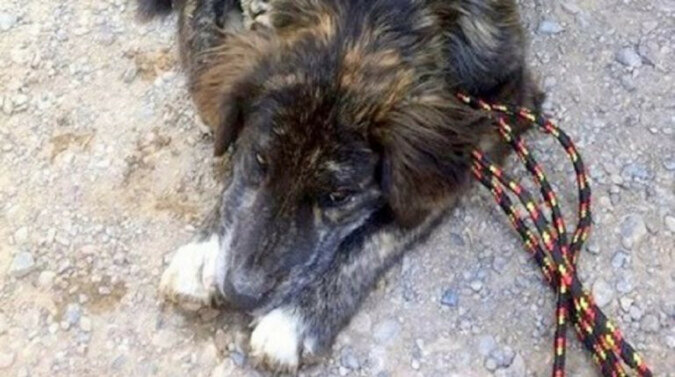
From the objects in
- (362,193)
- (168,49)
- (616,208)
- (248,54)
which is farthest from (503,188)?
(168,49)

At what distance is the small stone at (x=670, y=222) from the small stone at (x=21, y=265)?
2.25 meters

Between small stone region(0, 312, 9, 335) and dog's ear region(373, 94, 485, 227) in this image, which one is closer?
dog's ear region(373, 94, 485, 227)

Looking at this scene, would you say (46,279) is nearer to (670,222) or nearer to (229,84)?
(229,84)

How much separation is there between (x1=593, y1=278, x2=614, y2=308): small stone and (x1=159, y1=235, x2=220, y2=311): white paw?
1.30 metres

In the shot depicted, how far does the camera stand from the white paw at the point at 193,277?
3750 millimetres

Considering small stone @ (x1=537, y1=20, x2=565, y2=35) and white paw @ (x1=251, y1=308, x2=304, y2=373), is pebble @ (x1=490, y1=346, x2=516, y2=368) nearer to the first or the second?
white paw @ (x1=251, y1=308, x2=304, y2=373)

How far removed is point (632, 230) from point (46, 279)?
2.07m

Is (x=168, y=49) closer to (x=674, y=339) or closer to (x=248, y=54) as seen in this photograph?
(x=248, y=54)

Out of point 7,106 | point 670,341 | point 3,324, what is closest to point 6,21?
point 7,106

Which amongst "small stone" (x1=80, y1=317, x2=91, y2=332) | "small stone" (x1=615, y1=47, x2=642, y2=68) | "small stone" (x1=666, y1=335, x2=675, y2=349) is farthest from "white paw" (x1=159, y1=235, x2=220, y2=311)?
"small stone" (x1=615, y1=47, x2=642, y2=68)

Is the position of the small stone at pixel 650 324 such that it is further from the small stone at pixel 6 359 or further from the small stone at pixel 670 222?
the small stone at pixel 6 359

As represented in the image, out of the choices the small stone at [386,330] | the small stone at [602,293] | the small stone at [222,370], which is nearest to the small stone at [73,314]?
the small stone at [222,370]

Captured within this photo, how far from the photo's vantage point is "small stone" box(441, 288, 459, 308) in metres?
3.86

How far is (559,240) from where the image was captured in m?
3.83
